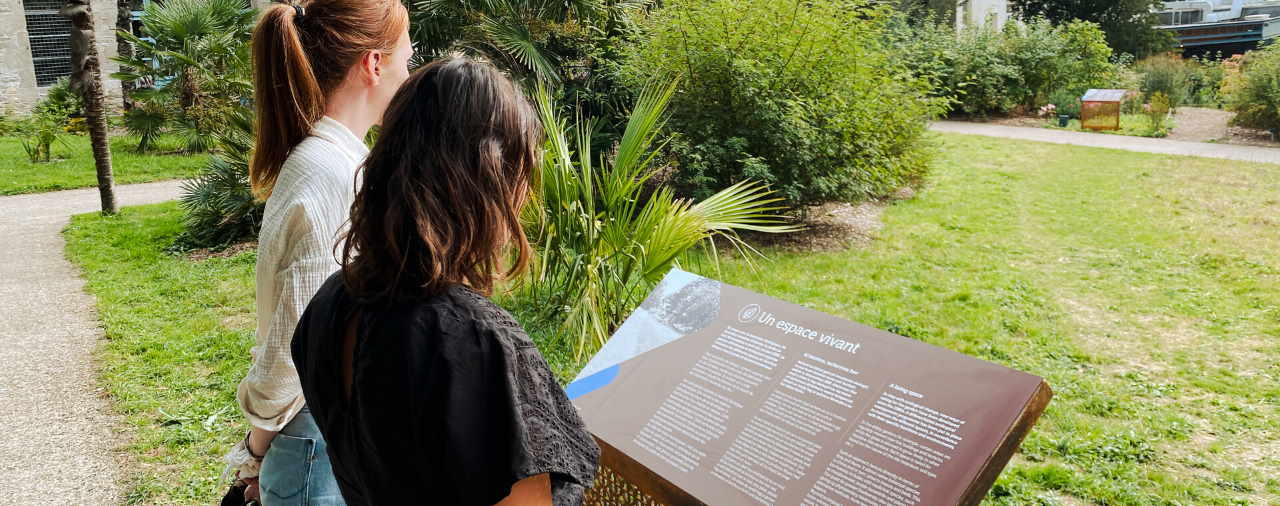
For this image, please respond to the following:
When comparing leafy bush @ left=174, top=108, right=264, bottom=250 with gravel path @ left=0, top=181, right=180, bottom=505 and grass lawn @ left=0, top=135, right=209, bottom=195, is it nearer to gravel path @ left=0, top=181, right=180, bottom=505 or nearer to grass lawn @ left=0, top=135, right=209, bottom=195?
gravel path @ left=0, top=181, right=180, bottom=505

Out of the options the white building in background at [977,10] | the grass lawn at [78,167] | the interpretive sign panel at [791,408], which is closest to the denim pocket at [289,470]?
the interpretive sign panel at [791,408]

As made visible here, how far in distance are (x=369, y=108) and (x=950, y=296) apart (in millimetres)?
5840

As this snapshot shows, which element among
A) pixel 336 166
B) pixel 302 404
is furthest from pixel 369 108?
pixel 302 404

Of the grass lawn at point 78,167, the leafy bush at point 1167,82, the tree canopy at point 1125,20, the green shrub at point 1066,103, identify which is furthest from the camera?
the tree canopy at point 1125,20

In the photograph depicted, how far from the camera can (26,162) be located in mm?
14594

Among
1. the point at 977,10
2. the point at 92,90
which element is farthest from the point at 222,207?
the point at 977,10

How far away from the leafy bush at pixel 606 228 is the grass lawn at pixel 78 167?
10.6 metres

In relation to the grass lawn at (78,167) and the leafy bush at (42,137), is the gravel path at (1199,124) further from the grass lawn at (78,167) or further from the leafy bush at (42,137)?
the leafy bush at (42,137)

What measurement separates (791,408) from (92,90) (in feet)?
35.0

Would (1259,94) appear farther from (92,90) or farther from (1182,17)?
(1182,17)

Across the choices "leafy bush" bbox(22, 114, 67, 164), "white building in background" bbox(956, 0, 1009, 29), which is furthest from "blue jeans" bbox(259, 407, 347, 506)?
"white building in background" bbox(956, 0, 1009, 29)

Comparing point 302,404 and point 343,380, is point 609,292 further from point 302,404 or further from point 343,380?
point 343,380

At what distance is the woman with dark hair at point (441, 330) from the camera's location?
1207mm

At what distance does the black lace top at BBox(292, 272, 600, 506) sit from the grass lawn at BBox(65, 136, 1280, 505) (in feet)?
10.2
